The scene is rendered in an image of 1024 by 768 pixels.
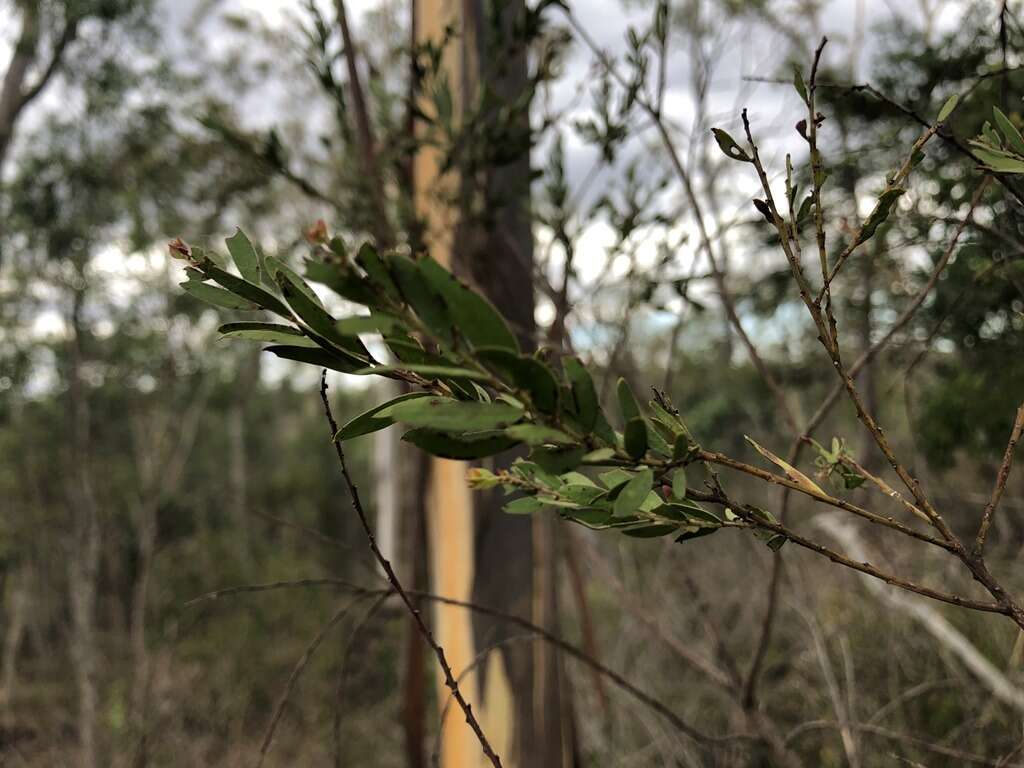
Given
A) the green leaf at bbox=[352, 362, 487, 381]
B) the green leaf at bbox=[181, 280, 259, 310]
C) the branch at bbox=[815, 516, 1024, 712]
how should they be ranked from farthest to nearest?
the branch at bbox=[815, 516, 1024, 712]
the green leaf at bbox=[181, 280, 259, 310]
the green leaf at bbox=[352, 362, 487, 381]

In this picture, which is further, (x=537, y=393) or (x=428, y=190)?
(x=428, y=190)

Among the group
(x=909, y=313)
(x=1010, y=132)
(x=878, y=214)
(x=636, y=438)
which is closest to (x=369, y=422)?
(x=636, y=438)

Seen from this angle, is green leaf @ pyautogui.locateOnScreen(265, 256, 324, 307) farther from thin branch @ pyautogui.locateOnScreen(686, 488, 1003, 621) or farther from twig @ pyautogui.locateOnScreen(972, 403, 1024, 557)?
twig @ pyautogui.locateOnScreen(972, 403, 1024, 557)

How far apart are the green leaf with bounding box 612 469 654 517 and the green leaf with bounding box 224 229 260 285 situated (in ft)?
0.69

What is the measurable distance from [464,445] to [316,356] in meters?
0.10

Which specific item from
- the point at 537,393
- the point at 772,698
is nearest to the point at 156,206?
the point at 772,698

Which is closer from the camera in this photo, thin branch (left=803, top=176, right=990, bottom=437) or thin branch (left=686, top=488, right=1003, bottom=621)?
thin branch (left=686, top=488, right=1003, bottom=621)

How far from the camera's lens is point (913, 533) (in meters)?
0.37

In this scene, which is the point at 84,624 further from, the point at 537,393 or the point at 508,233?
the point at 537,393

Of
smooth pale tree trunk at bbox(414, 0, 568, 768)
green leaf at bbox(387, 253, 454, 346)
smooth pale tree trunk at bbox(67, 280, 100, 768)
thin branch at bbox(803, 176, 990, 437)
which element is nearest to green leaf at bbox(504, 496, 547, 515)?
green leaf at bbox(387, 253, 454, 346)

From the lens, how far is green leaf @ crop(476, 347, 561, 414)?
1.02 ft

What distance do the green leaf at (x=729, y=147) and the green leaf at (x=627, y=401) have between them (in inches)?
5.7

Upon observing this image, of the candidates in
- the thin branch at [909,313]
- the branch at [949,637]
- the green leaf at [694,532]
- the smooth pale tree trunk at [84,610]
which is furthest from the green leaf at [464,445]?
the smooth pale tree trunk at [84,610]

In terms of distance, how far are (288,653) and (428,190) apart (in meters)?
7.21
